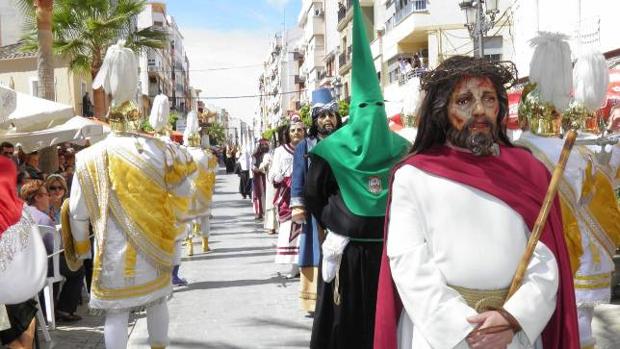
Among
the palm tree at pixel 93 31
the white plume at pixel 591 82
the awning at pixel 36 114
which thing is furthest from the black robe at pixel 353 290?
the palm tree at pixel 93 31

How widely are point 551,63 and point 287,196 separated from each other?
219 inches

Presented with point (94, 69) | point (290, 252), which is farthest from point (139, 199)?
point (94, 69)

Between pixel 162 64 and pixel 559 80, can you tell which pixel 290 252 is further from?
pixel 162 64

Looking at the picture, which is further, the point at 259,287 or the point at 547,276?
the point at 259,287

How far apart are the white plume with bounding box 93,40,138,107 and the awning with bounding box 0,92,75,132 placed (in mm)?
4351

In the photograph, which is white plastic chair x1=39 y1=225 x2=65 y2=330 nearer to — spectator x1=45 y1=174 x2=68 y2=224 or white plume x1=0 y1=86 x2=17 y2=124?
spectator x1=45 y1=174 x2=68 y2=224

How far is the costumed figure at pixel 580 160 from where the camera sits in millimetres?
4281

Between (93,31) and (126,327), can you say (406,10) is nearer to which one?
(93,31)

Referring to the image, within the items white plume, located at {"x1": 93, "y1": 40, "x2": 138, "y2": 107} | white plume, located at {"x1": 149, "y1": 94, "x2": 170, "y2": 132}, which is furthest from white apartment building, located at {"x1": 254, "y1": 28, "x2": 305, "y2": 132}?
white plume, located at {"x1": 93, "y1": 40, "x2": 138, "y2": 107}

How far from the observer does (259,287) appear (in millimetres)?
8961

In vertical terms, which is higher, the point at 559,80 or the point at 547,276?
the point at 559,80

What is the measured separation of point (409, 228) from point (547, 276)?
0.51m

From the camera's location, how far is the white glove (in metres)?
4.57

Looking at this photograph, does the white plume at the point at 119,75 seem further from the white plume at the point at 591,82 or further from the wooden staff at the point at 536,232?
the wooden staff at the point at 536,232
